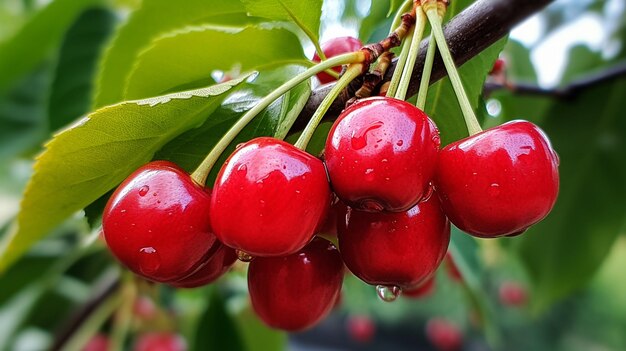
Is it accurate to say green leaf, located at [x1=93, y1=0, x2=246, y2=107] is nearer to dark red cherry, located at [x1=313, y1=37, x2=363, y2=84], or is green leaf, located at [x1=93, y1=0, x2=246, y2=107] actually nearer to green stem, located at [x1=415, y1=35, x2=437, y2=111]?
dark red cherry, located at [x1=313, y1=37, x2=363, y2=84]

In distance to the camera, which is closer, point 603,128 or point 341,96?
point 341,96

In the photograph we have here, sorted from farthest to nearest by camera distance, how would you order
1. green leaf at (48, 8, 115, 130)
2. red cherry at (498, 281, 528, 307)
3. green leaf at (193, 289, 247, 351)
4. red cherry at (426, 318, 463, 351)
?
red cherry at (426, 318, 463, 351)
red cherry at (498, 281, 528, 307)
green leaf at (193, 289, 247, 351)
green leaf at (48, 8, 115, 130)

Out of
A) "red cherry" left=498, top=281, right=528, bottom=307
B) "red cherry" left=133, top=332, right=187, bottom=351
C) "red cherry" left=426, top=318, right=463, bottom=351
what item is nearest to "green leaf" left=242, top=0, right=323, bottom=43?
"red cherry" left=133, top=332, right=187, bottom=351

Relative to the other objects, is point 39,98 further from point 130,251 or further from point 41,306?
Result: point 130,251

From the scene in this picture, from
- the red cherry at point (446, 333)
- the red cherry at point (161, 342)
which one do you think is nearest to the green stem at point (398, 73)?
the red cherry at point (161, 342)

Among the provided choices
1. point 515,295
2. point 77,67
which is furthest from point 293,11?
point 515,295

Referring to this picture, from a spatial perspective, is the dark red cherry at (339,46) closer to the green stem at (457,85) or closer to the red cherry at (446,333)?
the green stem at (457,85)

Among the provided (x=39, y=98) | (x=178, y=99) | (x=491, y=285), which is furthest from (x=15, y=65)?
(x=491, y=285)
